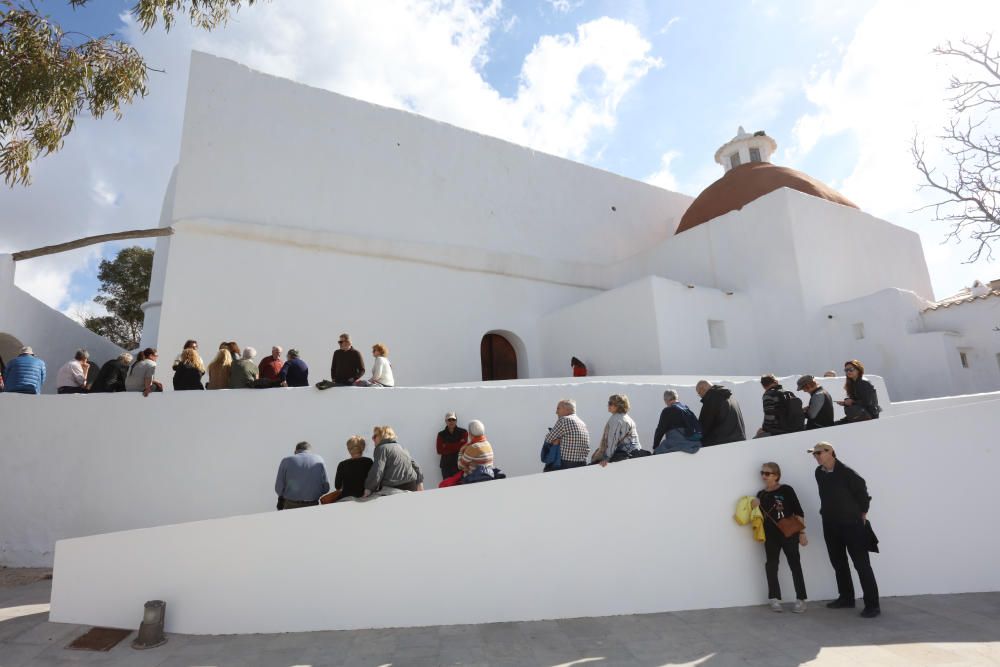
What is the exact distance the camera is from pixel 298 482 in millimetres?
5047

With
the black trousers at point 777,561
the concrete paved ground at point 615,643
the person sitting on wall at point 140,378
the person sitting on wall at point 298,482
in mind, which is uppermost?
the person sitting on wall at point 140,378

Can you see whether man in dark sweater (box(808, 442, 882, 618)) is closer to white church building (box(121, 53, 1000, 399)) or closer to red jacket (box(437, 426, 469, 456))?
red jacket (box(437, 426, 469, 456))

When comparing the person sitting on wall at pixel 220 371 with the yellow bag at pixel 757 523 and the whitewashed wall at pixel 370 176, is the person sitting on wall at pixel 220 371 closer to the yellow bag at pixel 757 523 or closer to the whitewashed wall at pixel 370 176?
the whitewashed wall at pixel 370 176

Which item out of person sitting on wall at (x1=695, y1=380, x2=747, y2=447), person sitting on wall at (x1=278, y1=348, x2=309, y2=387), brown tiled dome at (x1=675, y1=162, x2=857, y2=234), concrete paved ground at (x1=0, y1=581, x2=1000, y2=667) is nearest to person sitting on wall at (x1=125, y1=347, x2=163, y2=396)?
person sitting on wall at (x1=278, y1=348, x2=309, y2=387)

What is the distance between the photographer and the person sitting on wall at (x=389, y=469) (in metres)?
4.79

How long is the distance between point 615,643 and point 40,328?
Result: 11.3 meters

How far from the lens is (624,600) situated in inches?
192

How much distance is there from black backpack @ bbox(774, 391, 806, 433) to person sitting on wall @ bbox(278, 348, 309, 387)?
5447mm

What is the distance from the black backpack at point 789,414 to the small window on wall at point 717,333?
7438mm

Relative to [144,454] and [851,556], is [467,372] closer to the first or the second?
[144,454]

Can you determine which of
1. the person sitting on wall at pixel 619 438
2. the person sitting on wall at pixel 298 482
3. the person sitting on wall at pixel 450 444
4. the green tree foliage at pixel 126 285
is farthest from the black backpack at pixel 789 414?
the green tree foliage at pixel 126 285

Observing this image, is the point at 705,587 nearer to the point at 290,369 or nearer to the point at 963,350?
the point at 290,369

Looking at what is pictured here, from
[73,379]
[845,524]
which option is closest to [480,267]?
[73,379]

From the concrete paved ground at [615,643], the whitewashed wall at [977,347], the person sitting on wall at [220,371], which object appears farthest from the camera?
the whitewashed wall at [977,347]
